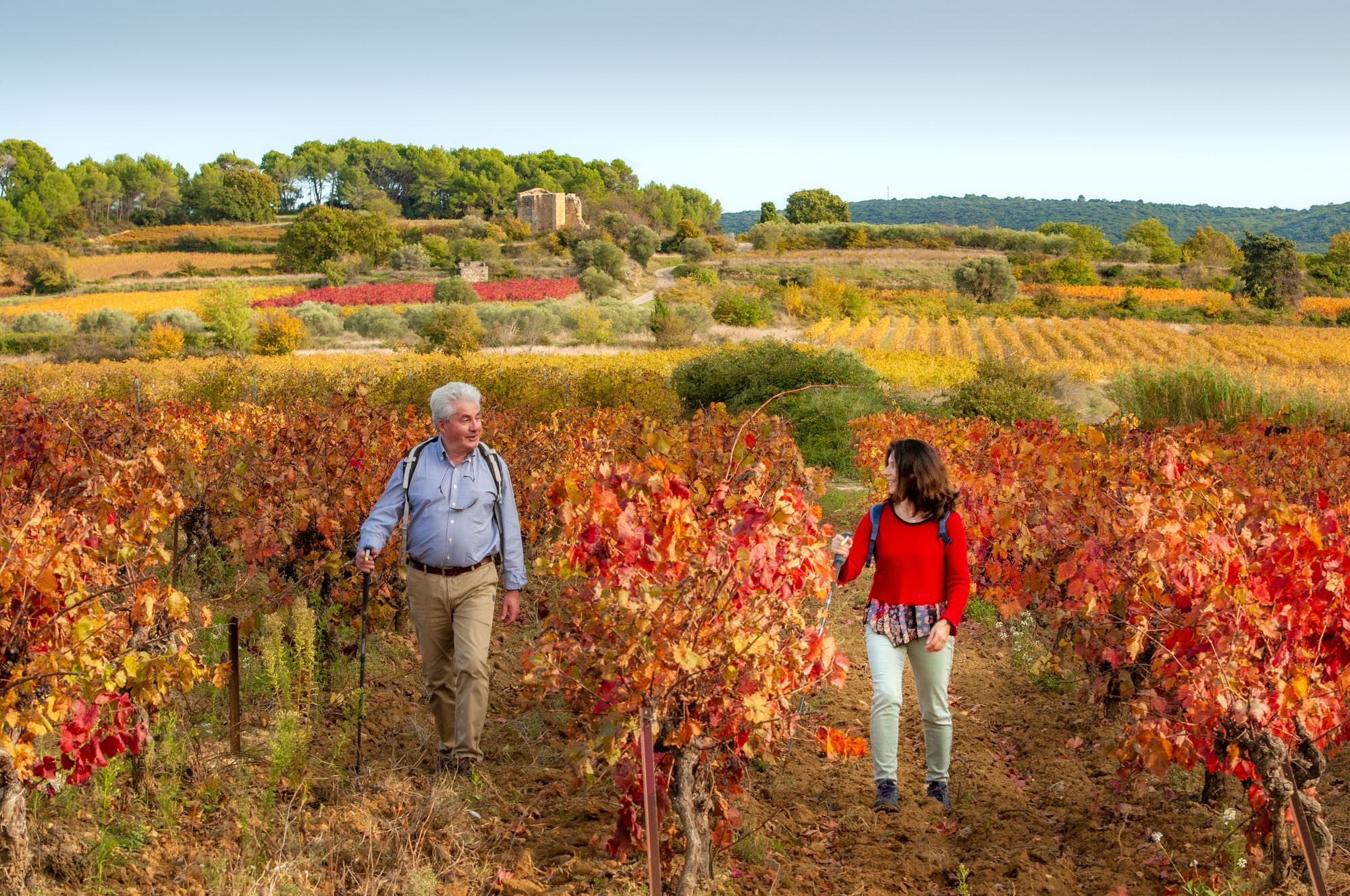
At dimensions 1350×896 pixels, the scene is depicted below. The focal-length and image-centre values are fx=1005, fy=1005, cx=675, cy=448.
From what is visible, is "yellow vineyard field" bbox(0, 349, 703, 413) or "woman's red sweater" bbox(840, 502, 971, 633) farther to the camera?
"yellow vineyard field" bbox(0, 349, 703, 413)

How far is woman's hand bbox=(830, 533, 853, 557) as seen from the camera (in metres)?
3.88

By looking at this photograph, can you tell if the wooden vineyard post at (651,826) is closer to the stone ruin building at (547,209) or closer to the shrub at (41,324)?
the shrub at (41,324)

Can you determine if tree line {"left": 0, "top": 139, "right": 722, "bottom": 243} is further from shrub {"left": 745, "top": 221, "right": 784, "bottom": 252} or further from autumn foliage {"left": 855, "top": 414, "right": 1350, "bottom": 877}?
autumn foliage {"left": 855, "top": 414, "right": 1350, "bottom": 877}

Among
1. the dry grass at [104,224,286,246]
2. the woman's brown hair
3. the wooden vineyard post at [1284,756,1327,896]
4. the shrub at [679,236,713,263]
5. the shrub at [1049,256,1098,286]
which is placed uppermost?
the dry grass at [104,224,286,246]

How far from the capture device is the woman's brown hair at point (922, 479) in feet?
12.1

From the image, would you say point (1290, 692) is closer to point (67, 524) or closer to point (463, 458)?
point (463, 458)

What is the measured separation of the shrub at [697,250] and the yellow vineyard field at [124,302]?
30316 mm

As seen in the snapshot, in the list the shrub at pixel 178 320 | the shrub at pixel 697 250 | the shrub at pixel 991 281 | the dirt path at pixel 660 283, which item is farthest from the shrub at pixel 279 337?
the shrub at pixel 697 250

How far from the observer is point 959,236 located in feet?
263

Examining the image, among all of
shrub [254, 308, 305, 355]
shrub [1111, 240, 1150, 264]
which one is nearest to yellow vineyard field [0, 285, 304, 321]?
shrub [254, 308, 305, 355]

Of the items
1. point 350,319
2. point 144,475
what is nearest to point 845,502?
point 144,475

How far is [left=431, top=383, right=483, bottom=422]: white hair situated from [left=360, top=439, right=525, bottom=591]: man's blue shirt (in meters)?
0.19

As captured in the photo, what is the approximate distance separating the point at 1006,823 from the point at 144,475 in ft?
14.7

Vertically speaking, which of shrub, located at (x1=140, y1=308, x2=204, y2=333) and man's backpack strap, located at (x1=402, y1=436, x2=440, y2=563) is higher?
man's backpack strap, located at (x1=402, y1=436, x2=440, y2=563)
